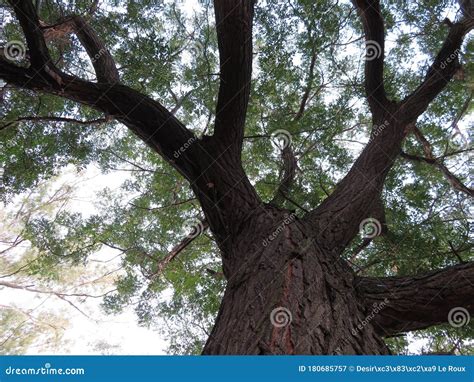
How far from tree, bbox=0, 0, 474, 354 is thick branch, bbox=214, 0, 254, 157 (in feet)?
0.04

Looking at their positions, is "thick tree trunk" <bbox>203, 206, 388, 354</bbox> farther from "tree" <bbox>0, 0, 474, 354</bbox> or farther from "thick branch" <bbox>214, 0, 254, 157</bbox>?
"thick branch" <bbox>214, 0, 254, 157</bbox>

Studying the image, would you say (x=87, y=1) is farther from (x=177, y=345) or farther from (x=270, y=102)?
(x=177, y=345)

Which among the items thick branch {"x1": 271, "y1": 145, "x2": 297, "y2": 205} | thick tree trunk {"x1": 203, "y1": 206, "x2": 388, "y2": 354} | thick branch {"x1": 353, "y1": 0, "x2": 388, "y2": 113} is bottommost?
thick tree trunk {"x1": 203, "y1": 206, "x2": 388, "y2": 354}

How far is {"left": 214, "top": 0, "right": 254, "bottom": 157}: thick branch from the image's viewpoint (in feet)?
11.1

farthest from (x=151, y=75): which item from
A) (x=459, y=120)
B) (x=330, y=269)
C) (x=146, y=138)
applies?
(x=459, y=120)

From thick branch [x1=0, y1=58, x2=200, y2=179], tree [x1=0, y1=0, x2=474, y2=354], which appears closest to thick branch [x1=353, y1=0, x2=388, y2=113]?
tree [x1=0, y1=0, x2=474, y2=354]

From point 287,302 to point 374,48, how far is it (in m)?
3.08

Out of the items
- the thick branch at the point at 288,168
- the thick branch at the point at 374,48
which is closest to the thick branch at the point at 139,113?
the thick branch at the point at 288,168

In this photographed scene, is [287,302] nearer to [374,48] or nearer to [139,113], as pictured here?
[139,113]

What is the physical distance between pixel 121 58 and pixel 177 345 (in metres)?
3.88

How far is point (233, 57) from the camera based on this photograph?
135 inches

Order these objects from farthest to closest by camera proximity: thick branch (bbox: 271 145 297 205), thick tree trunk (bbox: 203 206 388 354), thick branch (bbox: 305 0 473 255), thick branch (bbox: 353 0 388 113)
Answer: thick branch (bbox: 271 145 297 205), thick branch (bbox: 353 0 388 113), thick branch (bbox: 305 0 473 255), thick tree trunk (bbox: 203 206 388 354)

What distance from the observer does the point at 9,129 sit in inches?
186

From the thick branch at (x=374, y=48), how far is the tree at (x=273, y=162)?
1 cm
